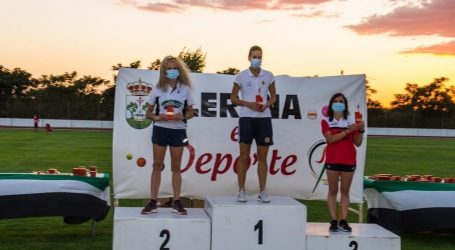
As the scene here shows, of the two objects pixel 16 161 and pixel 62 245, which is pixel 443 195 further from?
pixel 16 161

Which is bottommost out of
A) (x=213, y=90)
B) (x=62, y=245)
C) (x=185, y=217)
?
(x=62, y=245)

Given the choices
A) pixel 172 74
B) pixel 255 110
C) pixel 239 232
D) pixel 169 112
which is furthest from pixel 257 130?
pixel 239 232

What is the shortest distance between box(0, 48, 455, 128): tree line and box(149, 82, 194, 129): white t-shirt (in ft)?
148

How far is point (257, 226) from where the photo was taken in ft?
19.3

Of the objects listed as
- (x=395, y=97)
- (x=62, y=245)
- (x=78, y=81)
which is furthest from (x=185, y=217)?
(x=395, y=97)

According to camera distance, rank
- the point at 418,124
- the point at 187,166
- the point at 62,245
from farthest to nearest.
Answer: the point at 418,124 < the point at 187,166 < the point at 62,245

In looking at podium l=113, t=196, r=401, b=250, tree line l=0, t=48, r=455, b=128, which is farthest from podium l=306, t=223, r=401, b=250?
tree line l=0, t=48, r=455, b=128

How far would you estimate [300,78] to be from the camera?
8.60m

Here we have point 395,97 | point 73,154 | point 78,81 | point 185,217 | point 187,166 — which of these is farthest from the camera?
point 395,97

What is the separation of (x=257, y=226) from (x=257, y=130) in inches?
48.5

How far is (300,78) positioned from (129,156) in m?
2.68

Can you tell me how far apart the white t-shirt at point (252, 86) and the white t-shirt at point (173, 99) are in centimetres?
64

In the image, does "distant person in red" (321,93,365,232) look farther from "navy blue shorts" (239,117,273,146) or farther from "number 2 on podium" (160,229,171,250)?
"number 2 on podium" (160,229,171,250)

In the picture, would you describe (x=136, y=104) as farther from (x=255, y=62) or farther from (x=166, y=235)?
(x=166, y=235)
